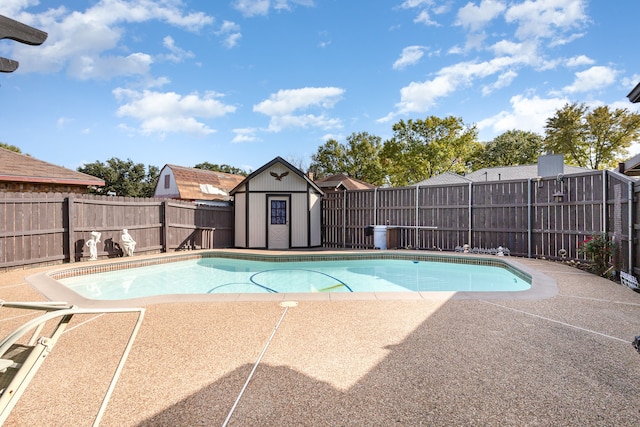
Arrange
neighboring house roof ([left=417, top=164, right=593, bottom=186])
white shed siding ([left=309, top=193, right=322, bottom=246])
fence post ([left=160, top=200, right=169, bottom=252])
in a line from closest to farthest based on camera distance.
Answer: fence post ([left=160, top=200, right=169, bottom=252]) < white shed siding ([left=309, top=193, right=322, bottom=246]) < neighboring house roof ([left=417, top=164, right=593, bottom=186])

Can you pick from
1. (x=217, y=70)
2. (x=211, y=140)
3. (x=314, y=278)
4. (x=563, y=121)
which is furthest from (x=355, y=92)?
(x=314, y=278)

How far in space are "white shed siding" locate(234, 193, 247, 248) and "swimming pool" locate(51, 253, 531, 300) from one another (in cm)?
202

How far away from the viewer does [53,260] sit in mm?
8086

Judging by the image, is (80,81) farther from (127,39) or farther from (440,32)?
(440,32)

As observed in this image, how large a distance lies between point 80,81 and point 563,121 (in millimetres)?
27523

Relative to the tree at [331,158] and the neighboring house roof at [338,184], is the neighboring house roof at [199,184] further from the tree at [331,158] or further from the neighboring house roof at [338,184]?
the tree at [331,158]

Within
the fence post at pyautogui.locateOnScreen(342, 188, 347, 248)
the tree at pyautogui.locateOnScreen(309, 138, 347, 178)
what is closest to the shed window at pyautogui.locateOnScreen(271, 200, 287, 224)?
the fence post at pyautogui.locateOnScreen(342, 188, 347, 248)

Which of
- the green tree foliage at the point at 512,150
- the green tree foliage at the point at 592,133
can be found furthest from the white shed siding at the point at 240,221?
the green tree foliage at the point at 512,150

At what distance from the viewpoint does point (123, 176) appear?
3050 cm

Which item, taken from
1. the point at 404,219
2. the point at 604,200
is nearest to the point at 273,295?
the point at 604,200

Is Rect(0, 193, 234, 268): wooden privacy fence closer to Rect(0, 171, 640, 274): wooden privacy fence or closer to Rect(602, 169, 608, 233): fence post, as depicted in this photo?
Rect(0, 171, 640, 274): wooden privacy fence

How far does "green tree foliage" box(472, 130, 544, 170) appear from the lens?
96.5 ft

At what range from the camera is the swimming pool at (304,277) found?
23.1ft

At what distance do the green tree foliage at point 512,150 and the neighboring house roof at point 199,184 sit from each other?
22.2m
